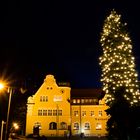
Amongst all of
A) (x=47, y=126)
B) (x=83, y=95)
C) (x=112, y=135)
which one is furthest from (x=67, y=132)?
(x=112, y=135)

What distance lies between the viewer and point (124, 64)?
34.4m

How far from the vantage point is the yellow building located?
69.6 meters

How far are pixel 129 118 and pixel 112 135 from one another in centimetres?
261

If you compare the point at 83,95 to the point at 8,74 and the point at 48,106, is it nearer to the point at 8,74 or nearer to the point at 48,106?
the point at 48,106

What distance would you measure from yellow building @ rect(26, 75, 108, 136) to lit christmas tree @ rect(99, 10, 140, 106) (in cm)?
3603

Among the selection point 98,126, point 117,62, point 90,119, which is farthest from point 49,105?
point 117,62

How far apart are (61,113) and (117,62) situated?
38.1 meters

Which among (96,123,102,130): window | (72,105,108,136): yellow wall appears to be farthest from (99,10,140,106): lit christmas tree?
(96,123,102,130): window

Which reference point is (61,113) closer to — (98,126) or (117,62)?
(98,126)

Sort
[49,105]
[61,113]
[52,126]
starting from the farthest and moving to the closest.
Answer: [49,105], [61,113], [52,126]

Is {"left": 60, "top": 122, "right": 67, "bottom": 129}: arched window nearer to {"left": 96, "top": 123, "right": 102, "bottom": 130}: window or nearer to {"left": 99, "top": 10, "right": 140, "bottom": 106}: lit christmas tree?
{"left": 96, "top": 123, "right": 102, "bottom": 130}: window

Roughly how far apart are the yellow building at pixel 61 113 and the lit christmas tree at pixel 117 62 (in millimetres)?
36033

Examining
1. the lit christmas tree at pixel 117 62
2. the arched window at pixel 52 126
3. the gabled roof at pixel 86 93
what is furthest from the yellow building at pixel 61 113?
the lit christmas tree at pixel 117 62

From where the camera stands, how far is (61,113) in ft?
231
